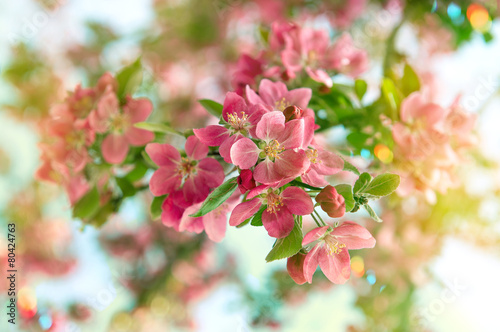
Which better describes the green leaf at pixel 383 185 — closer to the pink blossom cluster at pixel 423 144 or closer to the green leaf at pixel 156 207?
the pink blossom cluster at pixel 423 144

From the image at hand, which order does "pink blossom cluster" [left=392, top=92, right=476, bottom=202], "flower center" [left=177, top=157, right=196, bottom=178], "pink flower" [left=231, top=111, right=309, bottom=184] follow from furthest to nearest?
"pink blossom cluster" [left=392, top=92, right=476, bottom=202]
"flower center" [left=177, top=157, right=196, bottom=178]
"pink flower" [left=231, top=111, right=309, bottom=184]

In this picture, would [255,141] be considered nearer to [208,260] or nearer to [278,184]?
[278,184]

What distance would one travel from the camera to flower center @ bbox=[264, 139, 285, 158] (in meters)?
0.47

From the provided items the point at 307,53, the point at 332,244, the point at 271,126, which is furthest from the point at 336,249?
the point at 307,53

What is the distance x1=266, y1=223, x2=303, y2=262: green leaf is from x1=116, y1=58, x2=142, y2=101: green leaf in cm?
51

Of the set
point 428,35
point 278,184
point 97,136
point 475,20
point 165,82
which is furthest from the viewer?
point 165,82

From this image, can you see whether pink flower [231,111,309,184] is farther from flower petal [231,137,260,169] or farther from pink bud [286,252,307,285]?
pink bud [286,252,307,285]

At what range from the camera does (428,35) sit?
1807 millimetres

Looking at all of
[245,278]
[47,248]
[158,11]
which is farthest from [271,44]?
[47,248]

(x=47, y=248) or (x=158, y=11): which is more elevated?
(x=158, y=11)

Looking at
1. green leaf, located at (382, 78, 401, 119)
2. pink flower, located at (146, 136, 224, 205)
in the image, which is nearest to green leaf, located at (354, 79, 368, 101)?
green leaf, located at (382, 78, 401, 119)

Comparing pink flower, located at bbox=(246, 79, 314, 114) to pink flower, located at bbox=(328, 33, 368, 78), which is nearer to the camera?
pink flower, located at bbox=(246, 79, 314, 114)

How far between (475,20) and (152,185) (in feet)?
3.76

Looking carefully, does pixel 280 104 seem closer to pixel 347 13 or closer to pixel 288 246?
pixel 288 246
